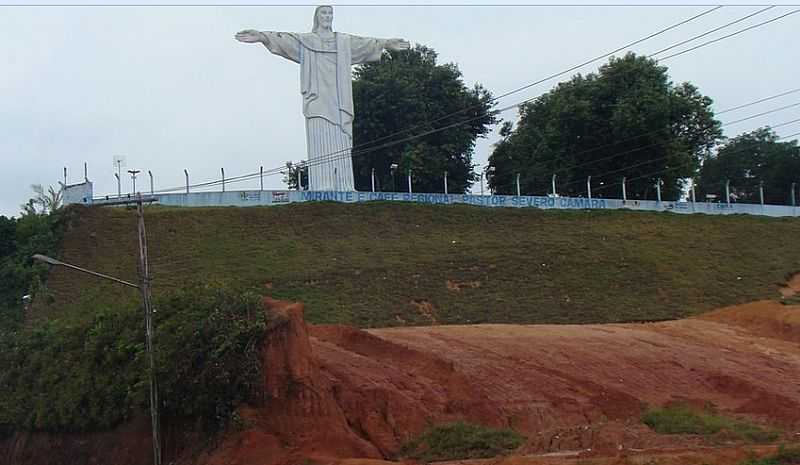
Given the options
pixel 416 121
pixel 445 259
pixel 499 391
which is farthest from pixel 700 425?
pixel 416 121

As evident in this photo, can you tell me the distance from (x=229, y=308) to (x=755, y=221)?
40.8 m

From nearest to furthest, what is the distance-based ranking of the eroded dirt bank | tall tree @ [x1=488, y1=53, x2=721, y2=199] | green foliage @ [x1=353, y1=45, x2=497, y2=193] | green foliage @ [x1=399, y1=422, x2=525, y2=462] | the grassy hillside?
green foliage @ [x1=399, y1=422, x2=525, y2=462], the eroded dirt bank, the grassy hillside, tall tree @ [x1=488, y1=53, x2=721, y2=199], green foliage @ [x1=353, y1=45, x2=497, y2=193]

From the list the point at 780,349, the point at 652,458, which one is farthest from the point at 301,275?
the point at 652,458

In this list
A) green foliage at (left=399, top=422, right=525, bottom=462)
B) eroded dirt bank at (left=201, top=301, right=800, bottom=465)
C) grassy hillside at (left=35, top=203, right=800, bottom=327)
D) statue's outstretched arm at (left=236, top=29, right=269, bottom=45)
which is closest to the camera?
green foliage at (left=399, top=422, right=525, bottom=462)

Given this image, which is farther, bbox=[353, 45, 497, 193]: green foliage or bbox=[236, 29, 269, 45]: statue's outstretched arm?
bbox=[353, 45, 497, 193]: green foliage

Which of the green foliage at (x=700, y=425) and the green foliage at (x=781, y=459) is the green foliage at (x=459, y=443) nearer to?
the green foliage at (x=700, y=425)

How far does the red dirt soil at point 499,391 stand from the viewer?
24406 millimetres

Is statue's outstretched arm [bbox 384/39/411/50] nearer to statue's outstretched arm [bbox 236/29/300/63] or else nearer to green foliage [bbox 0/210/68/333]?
statue's outstretched arm [bbox 236/29/300/63]

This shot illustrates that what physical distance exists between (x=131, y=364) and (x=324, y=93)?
30227 millimetres

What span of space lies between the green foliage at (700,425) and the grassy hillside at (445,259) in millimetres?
13998

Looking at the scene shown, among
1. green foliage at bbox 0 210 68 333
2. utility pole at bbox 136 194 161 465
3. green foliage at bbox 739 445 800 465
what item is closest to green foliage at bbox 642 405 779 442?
Result: green foliage at bbox 739 445 800 465

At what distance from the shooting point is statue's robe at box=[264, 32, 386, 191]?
180 feet

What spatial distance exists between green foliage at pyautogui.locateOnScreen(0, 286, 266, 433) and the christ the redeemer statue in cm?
2454

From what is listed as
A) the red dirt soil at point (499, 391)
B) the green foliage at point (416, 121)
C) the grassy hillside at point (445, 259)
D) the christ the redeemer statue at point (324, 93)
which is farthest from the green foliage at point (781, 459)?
the green foliage at point (416, 121)
